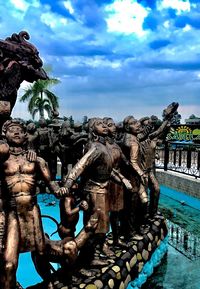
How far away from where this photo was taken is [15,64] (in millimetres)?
5969

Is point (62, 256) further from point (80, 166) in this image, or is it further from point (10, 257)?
point (80, 166)

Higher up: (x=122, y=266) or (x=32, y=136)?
(x=32, y=136)

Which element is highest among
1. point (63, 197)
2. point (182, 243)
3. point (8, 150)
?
point (8, 150)

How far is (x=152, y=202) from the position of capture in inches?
296

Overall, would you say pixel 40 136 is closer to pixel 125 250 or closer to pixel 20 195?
pixel 125 250

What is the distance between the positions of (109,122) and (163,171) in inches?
371

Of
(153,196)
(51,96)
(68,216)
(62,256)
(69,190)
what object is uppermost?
(51,96)

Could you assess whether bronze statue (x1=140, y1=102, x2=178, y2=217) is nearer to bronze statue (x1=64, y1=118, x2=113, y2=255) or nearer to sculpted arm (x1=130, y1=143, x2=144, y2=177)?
sculpted arm (x1=130, y1=143, x2=144, y2=177)

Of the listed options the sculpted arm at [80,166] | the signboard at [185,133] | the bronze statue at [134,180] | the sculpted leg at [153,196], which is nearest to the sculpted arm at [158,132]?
the sculpted leg at [153,196]

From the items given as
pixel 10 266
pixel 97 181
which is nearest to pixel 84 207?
pixel 97 181

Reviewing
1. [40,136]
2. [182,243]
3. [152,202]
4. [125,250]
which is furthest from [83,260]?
[40,136]

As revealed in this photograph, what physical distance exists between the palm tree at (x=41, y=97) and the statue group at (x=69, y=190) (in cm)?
1891

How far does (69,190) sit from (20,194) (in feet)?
2.01

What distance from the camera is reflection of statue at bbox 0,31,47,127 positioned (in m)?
5.91
